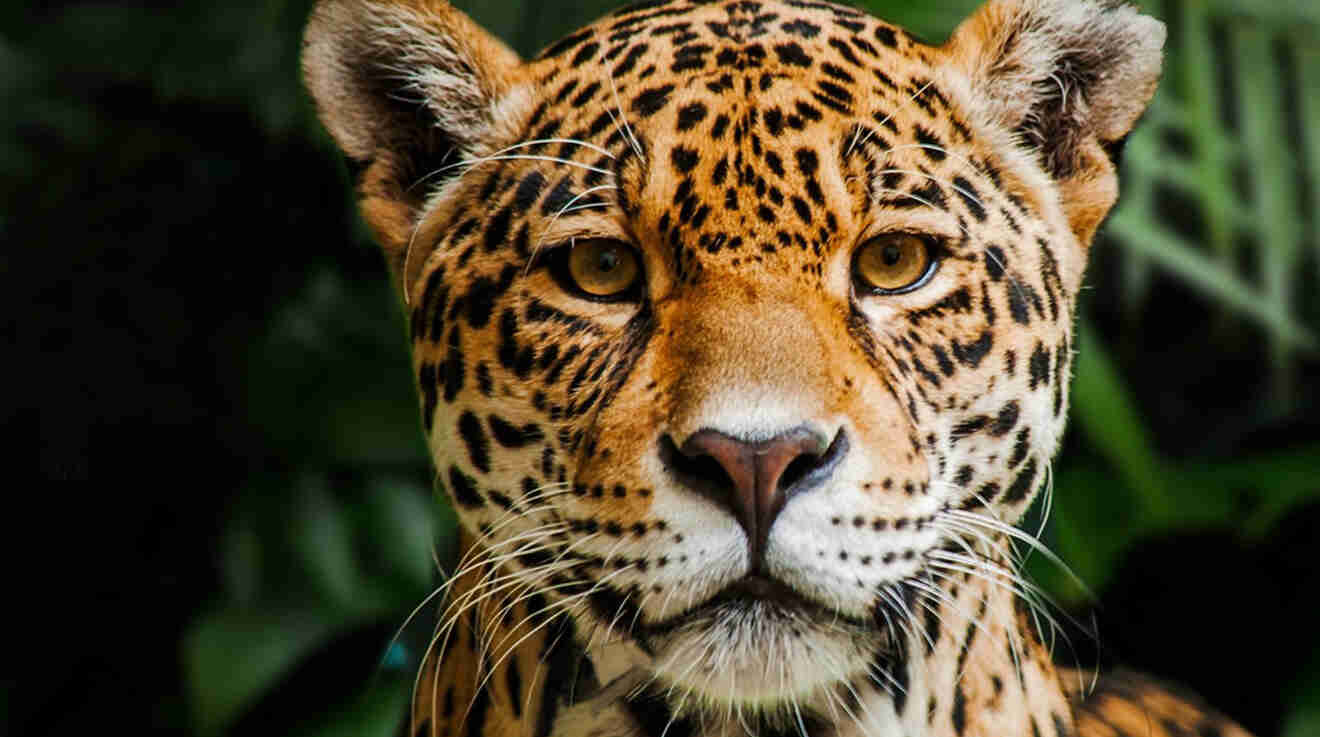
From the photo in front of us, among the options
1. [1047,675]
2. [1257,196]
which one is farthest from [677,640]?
[1257,196]

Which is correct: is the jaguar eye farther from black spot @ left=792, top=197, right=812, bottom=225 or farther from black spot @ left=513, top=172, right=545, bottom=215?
black spot @ left=513, top=172, right=545, bottom=215

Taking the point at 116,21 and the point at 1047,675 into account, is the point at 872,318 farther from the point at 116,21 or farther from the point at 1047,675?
the point at 116,21

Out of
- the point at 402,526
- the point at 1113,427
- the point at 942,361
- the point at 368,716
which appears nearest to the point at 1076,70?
the point at 942,361

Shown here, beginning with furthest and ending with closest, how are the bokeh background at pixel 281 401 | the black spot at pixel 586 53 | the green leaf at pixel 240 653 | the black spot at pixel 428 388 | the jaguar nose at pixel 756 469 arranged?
the bokeh background at pixel 281 401 < the green leaf at pixel 240 653 < the black spot at pixel 586 53 < the black spot at pixel 428 388 < the jaguar nose at pixel 756 469

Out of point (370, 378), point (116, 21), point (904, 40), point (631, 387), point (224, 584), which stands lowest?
point (224, 584)

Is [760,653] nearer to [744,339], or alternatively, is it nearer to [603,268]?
[744,339]

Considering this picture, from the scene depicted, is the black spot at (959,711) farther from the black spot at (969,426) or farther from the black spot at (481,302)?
the black spot at (481,302)

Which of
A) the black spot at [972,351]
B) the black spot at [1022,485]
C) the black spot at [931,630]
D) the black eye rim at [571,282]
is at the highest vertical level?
the black spot at [972,351]

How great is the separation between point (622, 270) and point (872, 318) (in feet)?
1.21

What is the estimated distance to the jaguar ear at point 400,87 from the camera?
268 cm

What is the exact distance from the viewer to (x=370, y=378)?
5770 millimetres

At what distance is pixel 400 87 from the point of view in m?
2.77

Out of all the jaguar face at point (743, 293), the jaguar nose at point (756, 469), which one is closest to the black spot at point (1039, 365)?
the jaguar face at point (743, 293)

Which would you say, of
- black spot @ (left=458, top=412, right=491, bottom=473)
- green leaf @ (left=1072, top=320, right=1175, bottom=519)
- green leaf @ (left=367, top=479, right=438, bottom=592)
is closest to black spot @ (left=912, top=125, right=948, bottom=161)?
black spot @ (left=458, top=412, right=491, bottom=473)
